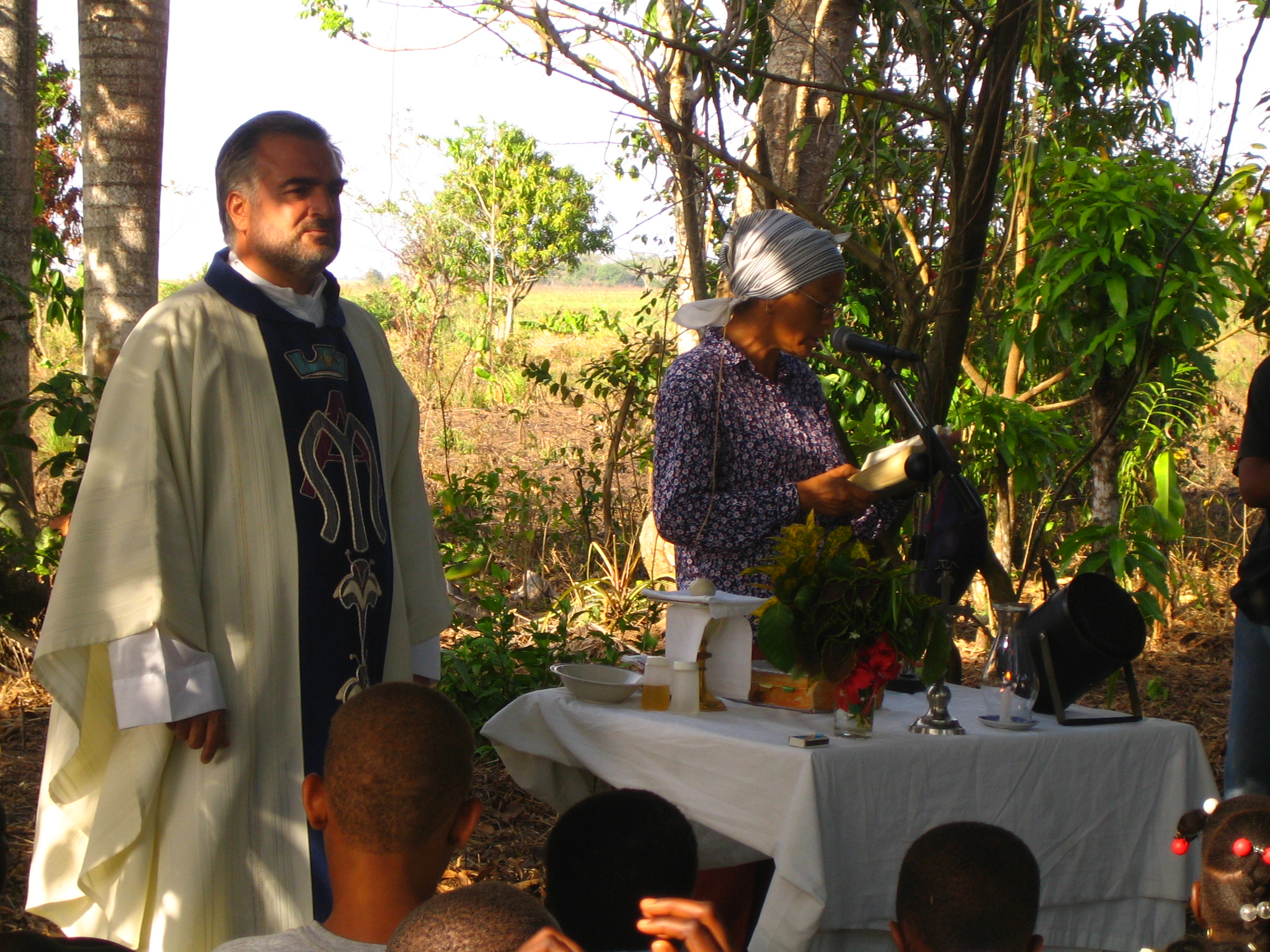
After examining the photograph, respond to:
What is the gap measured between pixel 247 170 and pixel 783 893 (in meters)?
1.74

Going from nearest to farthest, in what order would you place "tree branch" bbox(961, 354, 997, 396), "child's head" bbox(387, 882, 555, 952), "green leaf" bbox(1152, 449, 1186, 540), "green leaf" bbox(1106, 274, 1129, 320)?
"child's head" bbox(387, 882, 555, 952) → "green leaf" bbox(1106, 274, 1129, 320) → "green leaf" bbox(1152, 449, 1186, 540) → "tree branch" bbox(961, 354, 997, 396)

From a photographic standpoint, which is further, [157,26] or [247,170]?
[157,26]

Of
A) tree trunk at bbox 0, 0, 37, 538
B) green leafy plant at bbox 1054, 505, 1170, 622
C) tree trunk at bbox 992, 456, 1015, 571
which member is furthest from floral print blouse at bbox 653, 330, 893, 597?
tree trunk at bbox 0, 0, 37, 538

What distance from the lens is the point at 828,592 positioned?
2.38 metres

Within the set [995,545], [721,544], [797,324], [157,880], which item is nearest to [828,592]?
[721,544]

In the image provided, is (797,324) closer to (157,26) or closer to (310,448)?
(310,448)

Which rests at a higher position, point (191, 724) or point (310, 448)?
point (310, 448)

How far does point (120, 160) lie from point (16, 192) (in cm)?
100

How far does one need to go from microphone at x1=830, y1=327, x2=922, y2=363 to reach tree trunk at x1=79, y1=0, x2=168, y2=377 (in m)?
3.16

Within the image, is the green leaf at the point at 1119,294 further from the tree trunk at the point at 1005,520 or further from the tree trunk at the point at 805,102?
the tree trunk at the point at 805,102

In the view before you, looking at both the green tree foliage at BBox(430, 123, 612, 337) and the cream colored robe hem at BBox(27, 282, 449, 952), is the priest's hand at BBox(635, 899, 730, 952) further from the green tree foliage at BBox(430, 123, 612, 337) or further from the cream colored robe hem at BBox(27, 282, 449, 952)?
the green tree foliage at BBox(430, 123, 612, 337)

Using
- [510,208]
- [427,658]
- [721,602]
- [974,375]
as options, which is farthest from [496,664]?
[510,208]

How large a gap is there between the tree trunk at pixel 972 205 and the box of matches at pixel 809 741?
5.51 ft

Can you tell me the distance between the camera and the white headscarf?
2953mm
